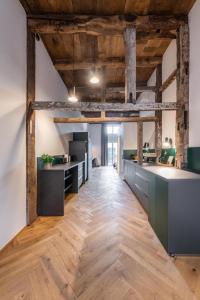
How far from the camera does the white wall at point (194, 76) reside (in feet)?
10.8

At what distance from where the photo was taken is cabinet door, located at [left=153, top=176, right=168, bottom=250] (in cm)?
251

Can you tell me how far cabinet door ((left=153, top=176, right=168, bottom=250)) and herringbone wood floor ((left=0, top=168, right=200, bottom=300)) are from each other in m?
0.14

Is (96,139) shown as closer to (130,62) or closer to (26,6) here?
(130,62)

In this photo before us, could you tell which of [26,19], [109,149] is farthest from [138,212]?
[109,149]

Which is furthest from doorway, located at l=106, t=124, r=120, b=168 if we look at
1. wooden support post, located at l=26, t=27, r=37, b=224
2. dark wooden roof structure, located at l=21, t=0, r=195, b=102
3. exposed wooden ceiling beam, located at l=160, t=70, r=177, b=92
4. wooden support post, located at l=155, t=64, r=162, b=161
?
wooden support post, located at l=26, t=27, r=37, b=224

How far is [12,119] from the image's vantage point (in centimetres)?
293

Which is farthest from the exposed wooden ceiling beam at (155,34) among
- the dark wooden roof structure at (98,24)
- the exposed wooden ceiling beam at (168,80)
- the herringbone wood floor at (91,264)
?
the herringbone wood floor at (91,264)

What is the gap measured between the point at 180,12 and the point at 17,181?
4.16 metres

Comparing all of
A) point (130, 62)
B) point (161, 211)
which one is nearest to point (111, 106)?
point (130, 62)

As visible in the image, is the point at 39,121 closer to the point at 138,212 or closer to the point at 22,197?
the point at 22,197

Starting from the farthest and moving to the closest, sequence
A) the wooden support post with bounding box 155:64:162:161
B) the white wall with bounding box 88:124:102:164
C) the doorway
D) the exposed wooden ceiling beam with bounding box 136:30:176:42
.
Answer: the doorway → the white wall with bounding box 88:124:102:164 → the wooden support post with bounding box 155:64:162:161 → the exposed wooden ceiling beam with bounding box 136:30:176:42

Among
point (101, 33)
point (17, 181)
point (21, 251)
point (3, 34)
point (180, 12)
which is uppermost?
point (180, 12)

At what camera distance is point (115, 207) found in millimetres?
4371

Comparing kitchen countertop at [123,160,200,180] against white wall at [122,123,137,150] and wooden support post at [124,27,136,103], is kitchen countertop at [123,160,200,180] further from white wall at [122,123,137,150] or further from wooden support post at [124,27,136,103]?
white wall at [122,123,137,150]
